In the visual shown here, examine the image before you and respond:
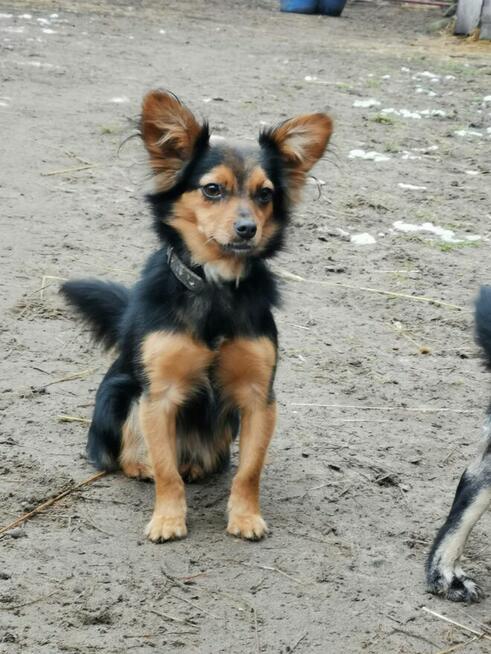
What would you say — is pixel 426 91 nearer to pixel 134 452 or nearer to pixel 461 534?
pixel 134 452

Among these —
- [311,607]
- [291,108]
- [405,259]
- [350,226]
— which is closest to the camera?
[311,607]

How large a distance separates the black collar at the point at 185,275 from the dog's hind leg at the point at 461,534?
120cm

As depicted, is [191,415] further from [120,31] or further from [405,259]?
[120,31]

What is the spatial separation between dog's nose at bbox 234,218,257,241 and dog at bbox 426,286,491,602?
43.7 inches

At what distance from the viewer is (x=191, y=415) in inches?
173

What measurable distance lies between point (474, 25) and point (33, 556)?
13541mm

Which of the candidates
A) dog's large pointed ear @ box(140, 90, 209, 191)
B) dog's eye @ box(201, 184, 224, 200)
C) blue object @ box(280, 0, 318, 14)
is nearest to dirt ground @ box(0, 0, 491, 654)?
dog's large pointed ear @ box(140, 90, 209, 191)

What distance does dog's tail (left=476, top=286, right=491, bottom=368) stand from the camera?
13.3ft

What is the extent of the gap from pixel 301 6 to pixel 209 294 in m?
14.6

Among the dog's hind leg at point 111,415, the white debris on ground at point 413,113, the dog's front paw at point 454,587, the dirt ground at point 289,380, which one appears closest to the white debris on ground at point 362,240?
the dirt ground at point 289,380

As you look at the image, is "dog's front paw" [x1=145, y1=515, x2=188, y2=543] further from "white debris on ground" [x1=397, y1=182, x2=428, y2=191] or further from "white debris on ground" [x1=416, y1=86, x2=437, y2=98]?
"white debris on ground" [x1=416, y1=86, x2=437, y2=98]

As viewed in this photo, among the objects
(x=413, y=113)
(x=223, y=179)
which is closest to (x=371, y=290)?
(x=223, y=179)

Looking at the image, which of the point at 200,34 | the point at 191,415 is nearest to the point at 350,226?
the point at 191,415

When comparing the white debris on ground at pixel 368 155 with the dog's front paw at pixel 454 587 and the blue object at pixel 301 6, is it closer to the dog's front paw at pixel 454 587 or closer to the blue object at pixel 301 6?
the dog's front paw at pixel 454 587
